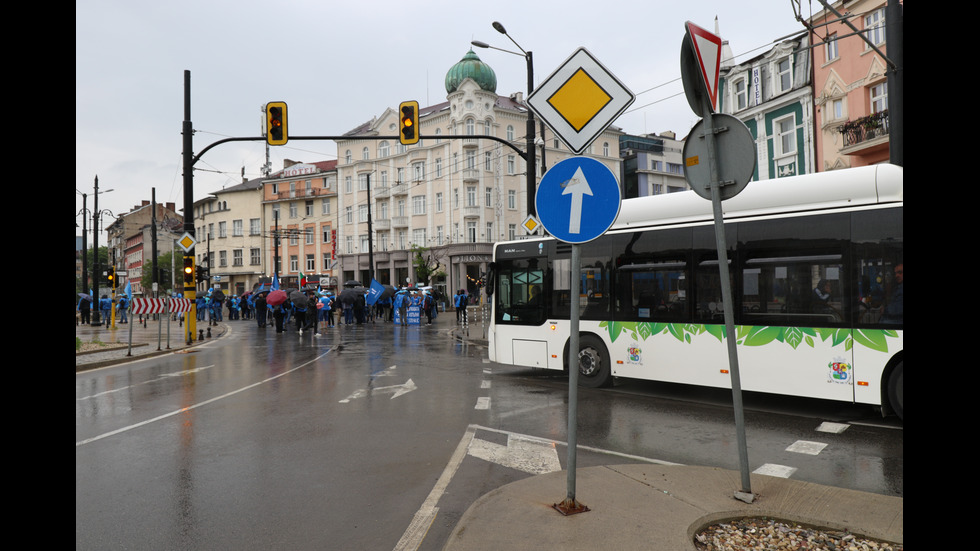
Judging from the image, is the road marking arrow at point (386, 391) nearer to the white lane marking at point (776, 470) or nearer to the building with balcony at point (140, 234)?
the white lane marking at point (776, 470)

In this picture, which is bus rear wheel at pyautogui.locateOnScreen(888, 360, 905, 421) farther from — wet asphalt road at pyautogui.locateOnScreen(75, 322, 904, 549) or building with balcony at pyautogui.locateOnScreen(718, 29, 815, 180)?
building with balcony at pyautogui.locateOnScreen(718, 29, 815, 180)

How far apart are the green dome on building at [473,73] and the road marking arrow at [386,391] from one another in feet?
163

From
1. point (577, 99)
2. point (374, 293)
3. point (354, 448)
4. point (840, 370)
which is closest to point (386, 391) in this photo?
point (354, 448)

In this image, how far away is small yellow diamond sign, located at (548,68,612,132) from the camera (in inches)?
184

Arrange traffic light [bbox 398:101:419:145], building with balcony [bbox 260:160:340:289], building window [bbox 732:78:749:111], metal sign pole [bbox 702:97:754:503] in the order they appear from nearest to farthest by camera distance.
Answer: metal sign pole [bbox 702:97:754:503] < traffic light [bbox 398:101:419:145] < building window [bbox 732:78:749:111] < building with balcony [bbox 260:160:340:289]

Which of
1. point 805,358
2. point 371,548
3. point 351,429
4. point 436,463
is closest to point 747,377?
point 805,358

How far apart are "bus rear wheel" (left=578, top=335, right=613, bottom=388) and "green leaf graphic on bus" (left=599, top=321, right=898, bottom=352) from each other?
12.9 inches

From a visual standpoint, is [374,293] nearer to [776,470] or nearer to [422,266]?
[422,266]

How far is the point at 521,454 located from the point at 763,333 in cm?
396

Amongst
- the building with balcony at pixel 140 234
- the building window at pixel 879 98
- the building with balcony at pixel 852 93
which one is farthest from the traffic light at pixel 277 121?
the building with balcony at pixel 140 234

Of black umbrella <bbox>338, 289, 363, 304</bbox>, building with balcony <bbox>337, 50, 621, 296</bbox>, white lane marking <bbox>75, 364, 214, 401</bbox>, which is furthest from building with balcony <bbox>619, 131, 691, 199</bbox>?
white lane marking <bbox>75, 364, 214, 401</bbox>
